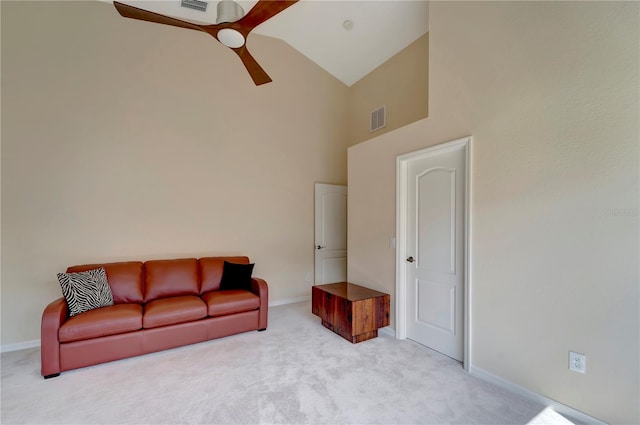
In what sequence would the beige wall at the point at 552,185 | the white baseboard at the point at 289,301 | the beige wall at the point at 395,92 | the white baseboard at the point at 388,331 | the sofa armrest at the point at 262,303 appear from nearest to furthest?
the beige wall at the point at 552,185 < the white baseboard at the point at 388,331 < the sofa armrest at the point at 262,303 < the beige wall at the point at 395,92 < the white baseboard at the point at 289,301

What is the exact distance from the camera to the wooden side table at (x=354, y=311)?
308cm

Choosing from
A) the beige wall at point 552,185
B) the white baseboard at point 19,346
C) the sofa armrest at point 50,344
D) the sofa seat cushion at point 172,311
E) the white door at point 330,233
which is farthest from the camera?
the white door at point 330,233

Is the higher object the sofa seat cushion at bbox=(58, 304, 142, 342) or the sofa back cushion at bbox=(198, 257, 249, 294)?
the sofa back cushion at bbox=(198, 257, 249, 294)

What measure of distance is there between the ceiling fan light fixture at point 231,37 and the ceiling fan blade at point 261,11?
2.8 inches

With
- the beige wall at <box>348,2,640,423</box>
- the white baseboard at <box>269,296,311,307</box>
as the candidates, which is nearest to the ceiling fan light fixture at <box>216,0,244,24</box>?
the beige wall at <box>348,2,640,423</box>

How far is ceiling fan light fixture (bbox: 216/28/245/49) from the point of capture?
199cm


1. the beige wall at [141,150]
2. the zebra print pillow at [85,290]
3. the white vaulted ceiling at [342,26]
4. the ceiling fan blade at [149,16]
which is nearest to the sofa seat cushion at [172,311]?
the zebra print pillow at [85,290]

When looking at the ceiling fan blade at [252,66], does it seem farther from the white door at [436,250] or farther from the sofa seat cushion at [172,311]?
the sofa seat cushion at [172,311]

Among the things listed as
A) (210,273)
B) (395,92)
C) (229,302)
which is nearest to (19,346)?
(210,273)

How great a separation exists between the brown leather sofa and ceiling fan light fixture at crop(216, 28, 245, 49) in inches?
103

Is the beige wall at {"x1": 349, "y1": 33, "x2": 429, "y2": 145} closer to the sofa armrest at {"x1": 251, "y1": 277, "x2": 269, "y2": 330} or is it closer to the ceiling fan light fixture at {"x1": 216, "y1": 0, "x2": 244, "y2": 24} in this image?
the ceiling fan light fixture at {"x1": 216, "y1": 0, "x2": 244, "y2": 24}

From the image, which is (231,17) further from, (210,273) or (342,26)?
(210,273)

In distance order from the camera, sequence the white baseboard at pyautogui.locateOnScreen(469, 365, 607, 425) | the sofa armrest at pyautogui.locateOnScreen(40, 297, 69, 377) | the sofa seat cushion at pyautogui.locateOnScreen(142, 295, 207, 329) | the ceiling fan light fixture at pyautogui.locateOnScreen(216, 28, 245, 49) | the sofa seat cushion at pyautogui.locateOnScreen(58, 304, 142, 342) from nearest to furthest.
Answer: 1. the white baseboard at pyautogui.locateOnScreen(469, 365, 607, 425)
2. the ceiling fan light fixture at pyautogui.locateOnScreen(216, 28, 245, 49)
3. the sofa armrest at pyautogui.locateOnScreen(40, 297, 69, 377)
4. the sofa seat cushion at pyautogui.locateOnScreen(58, 304, 142, 342)
5. the sofa seat cushion at pyautogui.locateOnScreen(142, 295, 207, 329)

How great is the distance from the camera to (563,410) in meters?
1.94
